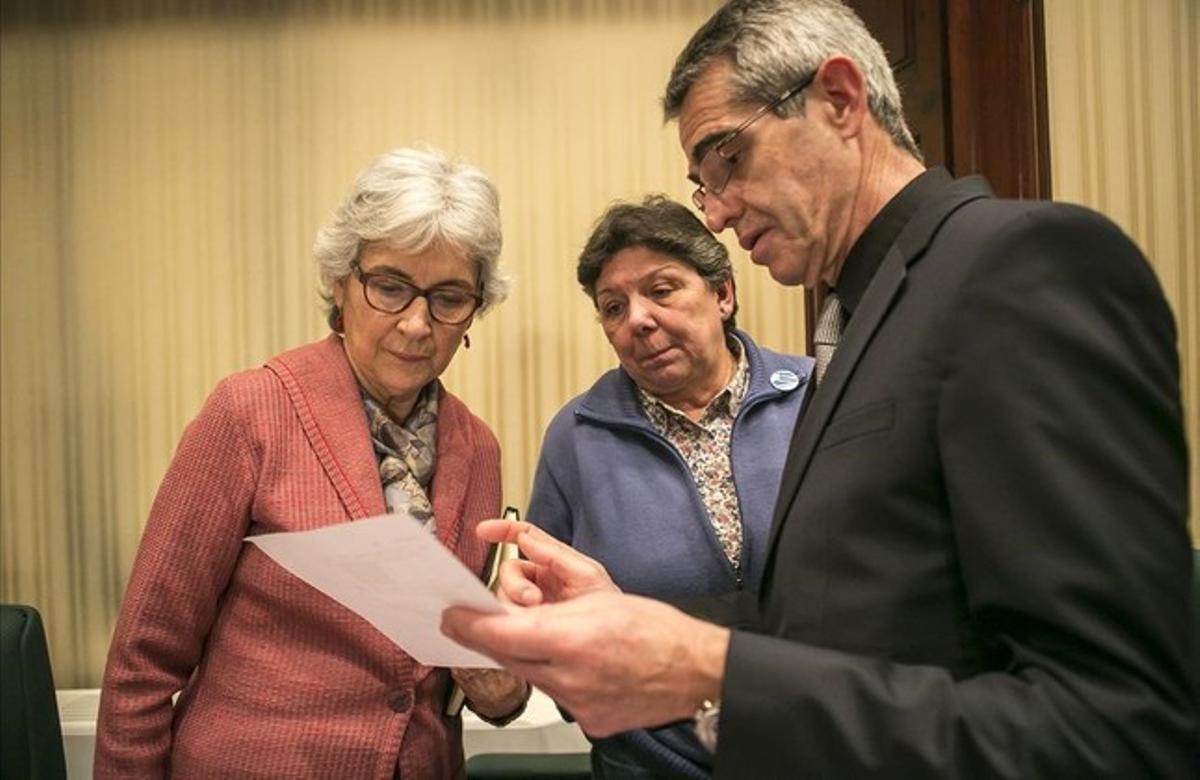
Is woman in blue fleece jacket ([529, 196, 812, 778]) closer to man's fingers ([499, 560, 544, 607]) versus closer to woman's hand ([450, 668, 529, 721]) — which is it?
woman's hand ([450, 668, 529, 721])

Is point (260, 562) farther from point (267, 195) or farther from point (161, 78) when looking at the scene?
point (161, 78)

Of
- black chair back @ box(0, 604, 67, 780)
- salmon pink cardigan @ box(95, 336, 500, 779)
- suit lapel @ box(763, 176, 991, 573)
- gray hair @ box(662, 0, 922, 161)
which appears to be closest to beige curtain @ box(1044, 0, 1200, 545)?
gray hair @ box(662, 0, 922, 161)

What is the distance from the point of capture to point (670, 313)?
6.01ft

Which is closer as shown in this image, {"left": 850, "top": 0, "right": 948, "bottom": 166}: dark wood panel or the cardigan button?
the cardigan button

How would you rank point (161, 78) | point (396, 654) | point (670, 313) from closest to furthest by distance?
point (396, 654)
point (670, 313)
point (161, 78)

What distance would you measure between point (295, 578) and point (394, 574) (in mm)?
739

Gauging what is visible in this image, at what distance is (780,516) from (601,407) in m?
0.97

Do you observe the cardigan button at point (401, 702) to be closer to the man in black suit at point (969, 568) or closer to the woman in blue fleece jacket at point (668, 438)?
the woman in blue fleece jacket at point (668, 438)

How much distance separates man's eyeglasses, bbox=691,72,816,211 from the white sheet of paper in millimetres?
557

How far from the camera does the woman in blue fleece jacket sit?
1.69 metres

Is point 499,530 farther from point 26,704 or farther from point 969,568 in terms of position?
point 26,704

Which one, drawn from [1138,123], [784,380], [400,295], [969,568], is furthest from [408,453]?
[1138,123]

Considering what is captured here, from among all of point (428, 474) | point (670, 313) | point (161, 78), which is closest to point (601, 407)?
point (670, 313)

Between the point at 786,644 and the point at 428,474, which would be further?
the point at 428,474
